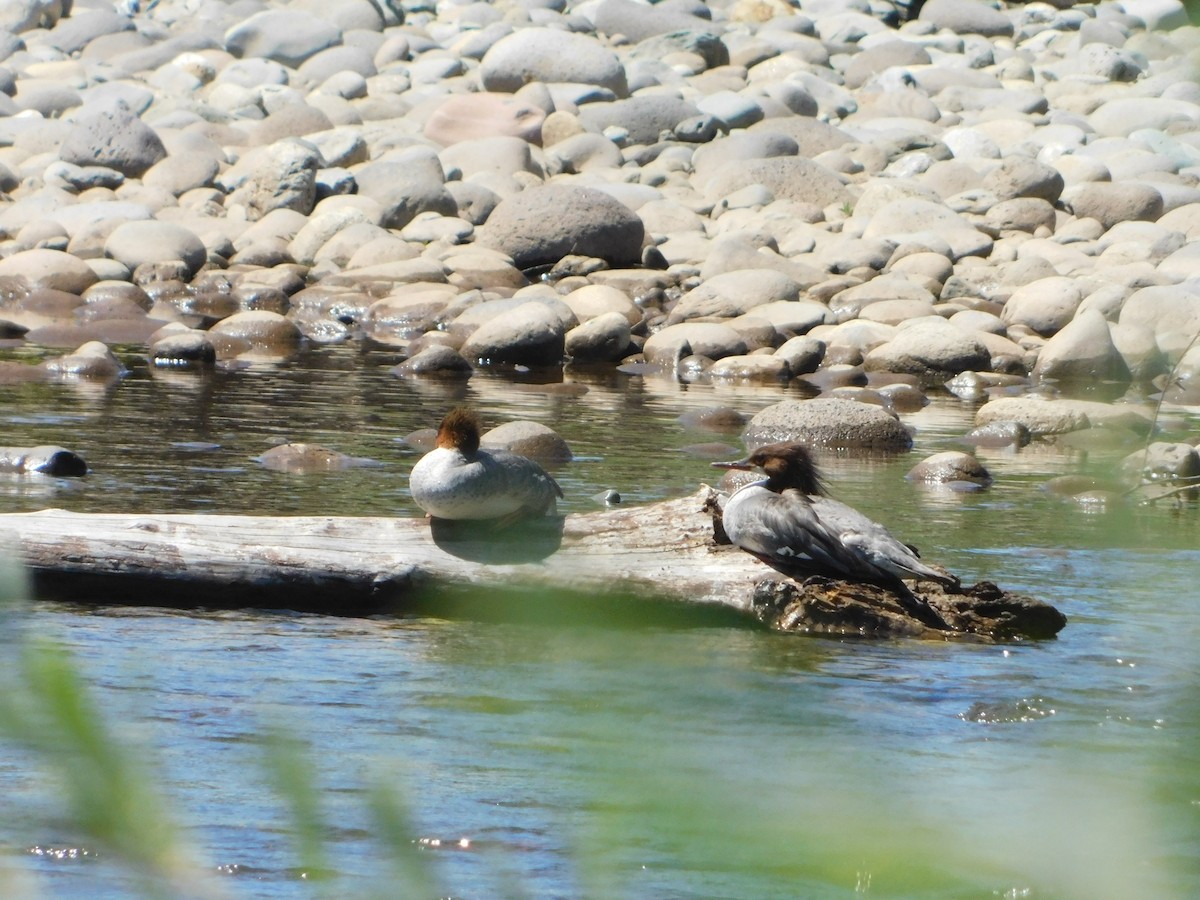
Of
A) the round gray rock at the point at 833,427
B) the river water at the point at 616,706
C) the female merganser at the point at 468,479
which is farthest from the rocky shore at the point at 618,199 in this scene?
the female merganser at the point at 468,479

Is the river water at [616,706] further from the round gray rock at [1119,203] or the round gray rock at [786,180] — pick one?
the round gray rock at [786,180]

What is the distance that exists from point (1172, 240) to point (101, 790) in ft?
69.9

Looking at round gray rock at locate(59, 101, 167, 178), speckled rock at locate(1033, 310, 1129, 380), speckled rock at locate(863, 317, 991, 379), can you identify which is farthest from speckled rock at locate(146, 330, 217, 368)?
round gray rock at locate(59, 101, 167, 178)

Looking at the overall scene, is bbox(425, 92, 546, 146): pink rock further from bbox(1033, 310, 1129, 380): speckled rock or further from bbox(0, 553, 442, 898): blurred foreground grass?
bbox(0, 553, 442, 898): blurred foreground grass

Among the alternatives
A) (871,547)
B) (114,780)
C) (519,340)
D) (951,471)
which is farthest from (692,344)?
(114,780)

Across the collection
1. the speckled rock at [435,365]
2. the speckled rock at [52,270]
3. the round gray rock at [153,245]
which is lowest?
the speckled rock at [435,365]

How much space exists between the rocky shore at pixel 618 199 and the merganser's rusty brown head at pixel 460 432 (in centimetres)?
551

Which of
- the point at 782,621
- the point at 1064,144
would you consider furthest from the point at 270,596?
the point at 1064,144

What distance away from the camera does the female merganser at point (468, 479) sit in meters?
6.84

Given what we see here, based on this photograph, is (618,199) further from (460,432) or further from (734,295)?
(460,432)

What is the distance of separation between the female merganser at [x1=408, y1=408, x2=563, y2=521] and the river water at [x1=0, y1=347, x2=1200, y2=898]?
19.9 inches

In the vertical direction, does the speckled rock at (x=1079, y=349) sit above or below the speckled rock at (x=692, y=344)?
above

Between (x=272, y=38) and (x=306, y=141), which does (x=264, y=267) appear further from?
(x=272, y=38)

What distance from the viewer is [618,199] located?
23.3 metres
